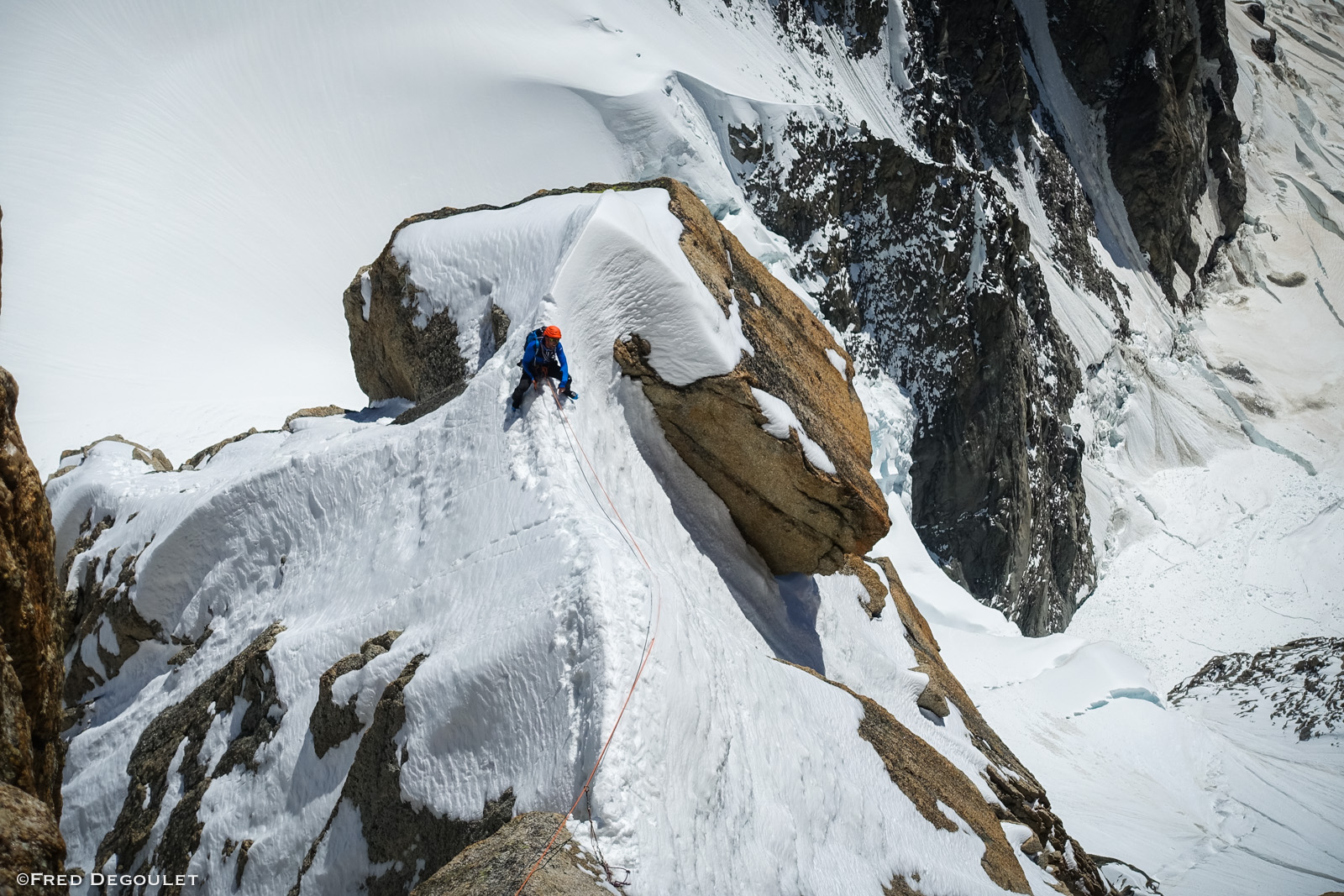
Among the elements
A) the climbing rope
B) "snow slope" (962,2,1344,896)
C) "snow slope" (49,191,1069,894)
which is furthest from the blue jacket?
"snow slope" (962,2,1344,896)

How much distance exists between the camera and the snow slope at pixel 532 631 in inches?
259

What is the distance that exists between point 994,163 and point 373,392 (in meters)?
34.8

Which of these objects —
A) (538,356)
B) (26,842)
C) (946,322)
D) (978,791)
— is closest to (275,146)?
(538,356)

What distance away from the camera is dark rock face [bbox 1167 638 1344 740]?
→ 2105 cm

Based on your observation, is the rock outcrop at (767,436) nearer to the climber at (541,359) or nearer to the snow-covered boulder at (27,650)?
the climber at (541,359)

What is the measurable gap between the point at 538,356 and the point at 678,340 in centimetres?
229

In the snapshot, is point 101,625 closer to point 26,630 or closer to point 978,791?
point 26,630

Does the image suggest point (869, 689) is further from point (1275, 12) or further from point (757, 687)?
point (1275, 12)

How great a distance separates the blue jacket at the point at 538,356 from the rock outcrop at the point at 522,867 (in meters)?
4.82

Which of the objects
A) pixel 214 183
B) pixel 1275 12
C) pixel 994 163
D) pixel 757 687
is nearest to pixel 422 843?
pixel 757 687

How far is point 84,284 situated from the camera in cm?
2178

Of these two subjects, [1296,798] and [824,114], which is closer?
[1296,798]

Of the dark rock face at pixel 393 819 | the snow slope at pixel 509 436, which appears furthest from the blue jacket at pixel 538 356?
the dark rock face at pixel 393 819

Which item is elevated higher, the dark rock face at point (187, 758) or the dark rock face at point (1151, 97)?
the dark rock face at point (1151, 97)
